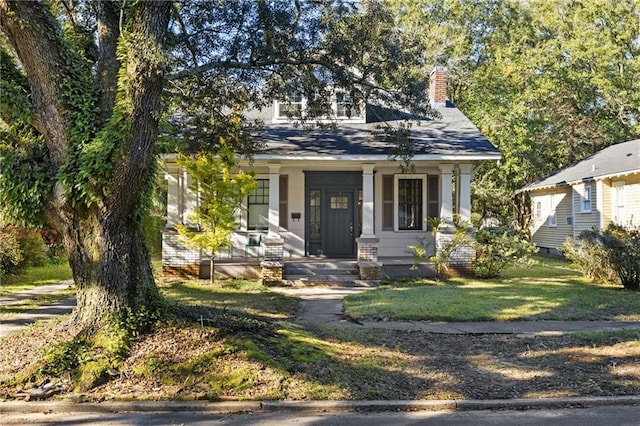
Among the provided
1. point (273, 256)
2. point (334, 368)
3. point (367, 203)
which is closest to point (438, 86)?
point (367, 203)

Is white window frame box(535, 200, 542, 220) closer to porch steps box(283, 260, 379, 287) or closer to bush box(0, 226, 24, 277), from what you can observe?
porch steps box(283, 260, 379, 287)

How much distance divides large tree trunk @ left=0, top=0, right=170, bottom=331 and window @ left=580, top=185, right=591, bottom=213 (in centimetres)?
2098

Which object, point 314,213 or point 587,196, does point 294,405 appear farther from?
point 587,196

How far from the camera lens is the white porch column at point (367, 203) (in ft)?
48.9

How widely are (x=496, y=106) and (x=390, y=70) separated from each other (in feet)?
69.1

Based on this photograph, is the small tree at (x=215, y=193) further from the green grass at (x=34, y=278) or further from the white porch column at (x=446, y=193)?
the white porch column at (x=446, y=193)

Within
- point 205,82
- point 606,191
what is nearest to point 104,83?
point 205,82

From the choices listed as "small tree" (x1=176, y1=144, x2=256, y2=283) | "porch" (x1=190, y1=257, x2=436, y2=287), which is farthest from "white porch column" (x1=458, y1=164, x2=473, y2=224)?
"small tree" (x1=176, y1=144, x2=256, y2=283)

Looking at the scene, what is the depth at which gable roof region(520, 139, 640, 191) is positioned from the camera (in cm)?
1966

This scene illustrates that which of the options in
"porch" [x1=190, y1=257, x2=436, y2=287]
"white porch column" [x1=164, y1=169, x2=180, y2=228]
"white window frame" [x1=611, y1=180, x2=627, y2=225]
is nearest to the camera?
"porch" [x1=190, y1=257, x2=436, y2=287]

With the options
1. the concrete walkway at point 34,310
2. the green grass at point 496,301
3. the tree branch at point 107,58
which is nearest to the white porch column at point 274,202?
the green grass at point 496,301

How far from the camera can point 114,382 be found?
5387mm

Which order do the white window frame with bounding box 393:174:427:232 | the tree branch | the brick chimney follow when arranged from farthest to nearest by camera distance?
the brick chimney → the white window frame with bounding box 393:174:427:232 → the tree branch

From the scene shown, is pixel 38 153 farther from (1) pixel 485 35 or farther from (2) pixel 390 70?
(1) pixel 485 35
